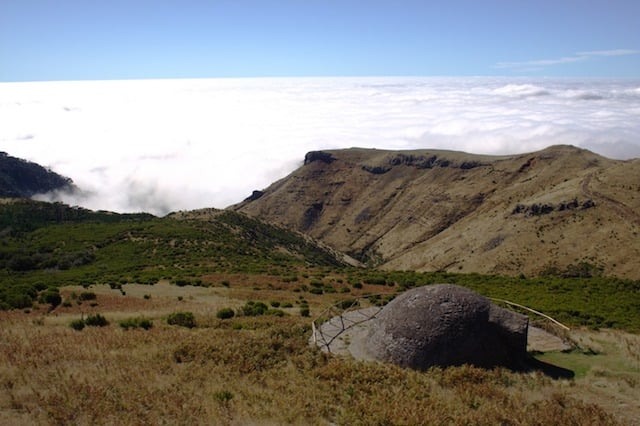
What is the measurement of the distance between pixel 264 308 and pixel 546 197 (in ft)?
284

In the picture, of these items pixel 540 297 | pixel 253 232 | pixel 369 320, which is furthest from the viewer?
pixel 253 232

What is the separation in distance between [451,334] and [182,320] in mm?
12065

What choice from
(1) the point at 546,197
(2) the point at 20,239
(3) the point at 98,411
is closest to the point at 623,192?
(1) the point at 546,197

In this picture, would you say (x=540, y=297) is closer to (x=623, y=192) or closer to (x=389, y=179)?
(x=623, y=192)

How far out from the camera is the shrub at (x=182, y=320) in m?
20.0

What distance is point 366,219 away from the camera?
486 feet

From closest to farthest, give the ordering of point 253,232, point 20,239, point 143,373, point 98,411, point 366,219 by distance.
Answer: point 98,411, point 143,373, point 20,239, point 253,232, point 366,219

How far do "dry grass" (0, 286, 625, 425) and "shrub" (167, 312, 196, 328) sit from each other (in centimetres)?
308

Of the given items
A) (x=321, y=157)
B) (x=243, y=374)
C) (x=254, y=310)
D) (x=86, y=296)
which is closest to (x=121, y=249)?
(x=86, y=296)

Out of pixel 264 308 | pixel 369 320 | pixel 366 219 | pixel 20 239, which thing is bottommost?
pixel 366 219

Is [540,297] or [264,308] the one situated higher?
[264,308]

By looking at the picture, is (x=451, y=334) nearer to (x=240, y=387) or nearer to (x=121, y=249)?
(x=240, y=387)

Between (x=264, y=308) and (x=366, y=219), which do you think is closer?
(x=264, y=308)

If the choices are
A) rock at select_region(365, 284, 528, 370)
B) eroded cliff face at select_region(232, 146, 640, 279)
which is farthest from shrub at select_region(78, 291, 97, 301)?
eroded cliff face at select_region(232, 146, 640, 279)
